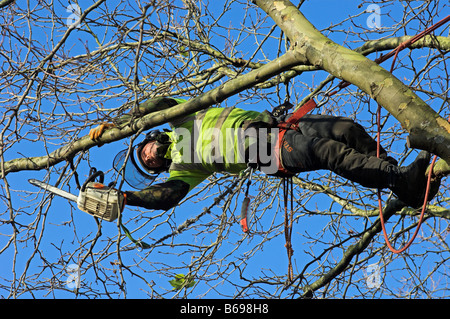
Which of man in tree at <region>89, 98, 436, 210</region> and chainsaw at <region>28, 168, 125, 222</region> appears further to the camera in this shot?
chainsaw at <region>28, 168, 125, 222</region>

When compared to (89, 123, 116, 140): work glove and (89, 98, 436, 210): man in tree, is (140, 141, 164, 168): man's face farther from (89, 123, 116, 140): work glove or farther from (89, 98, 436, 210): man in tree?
(89, 123, 116, 140): work glove

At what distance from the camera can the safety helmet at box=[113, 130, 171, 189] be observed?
4.73 meters

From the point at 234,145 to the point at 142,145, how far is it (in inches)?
37.1

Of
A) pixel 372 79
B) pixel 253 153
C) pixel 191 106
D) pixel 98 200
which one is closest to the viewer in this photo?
pixel 372 79

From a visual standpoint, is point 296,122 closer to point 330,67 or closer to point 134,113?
point 330,67

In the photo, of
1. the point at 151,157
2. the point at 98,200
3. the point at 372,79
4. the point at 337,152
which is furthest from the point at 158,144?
the point at 372,79

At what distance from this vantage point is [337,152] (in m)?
3.86

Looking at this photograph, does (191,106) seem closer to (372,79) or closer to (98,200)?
(98,200)

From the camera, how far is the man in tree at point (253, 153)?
3.70 m

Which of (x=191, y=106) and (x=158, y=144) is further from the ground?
(x=158, y=144)

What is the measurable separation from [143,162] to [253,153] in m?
1.02

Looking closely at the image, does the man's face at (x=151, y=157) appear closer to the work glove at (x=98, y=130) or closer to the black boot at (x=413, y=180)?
the work glove at (x=98, y=130)

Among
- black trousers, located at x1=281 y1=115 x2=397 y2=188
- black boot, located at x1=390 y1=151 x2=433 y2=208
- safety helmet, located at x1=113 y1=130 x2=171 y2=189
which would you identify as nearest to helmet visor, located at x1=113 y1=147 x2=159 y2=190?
safety helmet, located at x1=113 y1=130 x2=171 y2=189
